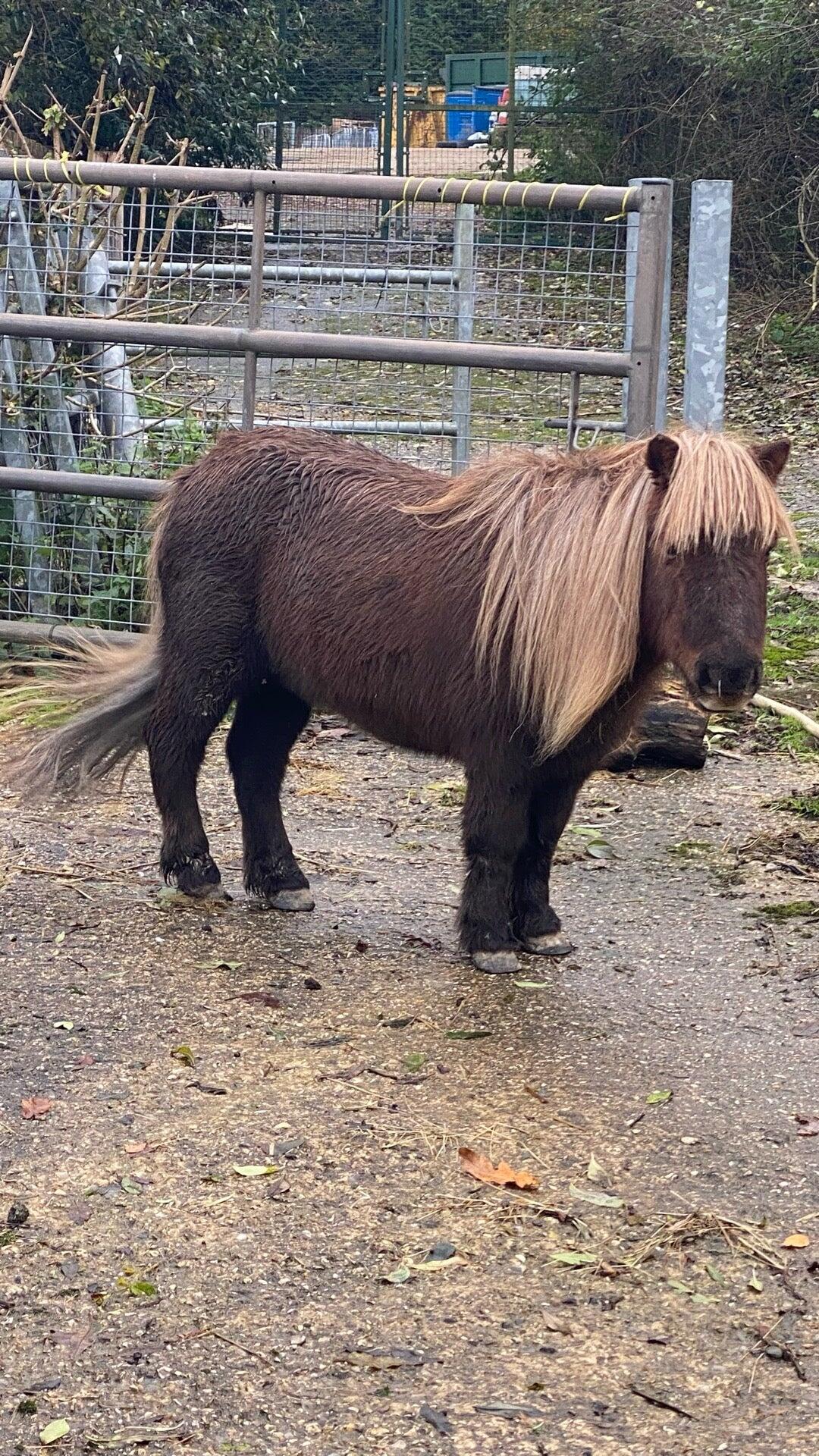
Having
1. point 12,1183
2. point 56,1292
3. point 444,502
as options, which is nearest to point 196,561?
point 444,502

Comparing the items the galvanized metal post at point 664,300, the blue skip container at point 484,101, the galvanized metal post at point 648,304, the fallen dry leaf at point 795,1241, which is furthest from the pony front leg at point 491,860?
the blue skip container at point 484,101

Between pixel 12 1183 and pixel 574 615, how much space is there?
2.04m

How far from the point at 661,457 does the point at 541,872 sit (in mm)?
1325

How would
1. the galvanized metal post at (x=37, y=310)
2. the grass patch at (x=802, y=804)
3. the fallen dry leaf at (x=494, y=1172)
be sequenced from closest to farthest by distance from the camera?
the fallen dry leaf at (x=494, y=1172) < the grass patch at (x=802, y=804) < the galvanized metal post at (x=37, y=310)

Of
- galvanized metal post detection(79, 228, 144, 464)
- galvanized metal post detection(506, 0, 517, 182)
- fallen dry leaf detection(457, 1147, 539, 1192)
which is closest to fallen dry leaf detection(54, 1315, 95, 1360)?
fallen dry leaf detection(457, 1147, 539, 1192)

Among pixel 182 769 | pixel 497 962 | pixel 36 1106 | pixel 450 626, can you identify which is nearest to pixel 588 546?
pixel 450 626

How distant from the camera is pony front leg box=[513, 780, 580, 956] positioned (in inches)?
188

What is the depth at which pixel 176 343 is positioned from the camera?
262 inches

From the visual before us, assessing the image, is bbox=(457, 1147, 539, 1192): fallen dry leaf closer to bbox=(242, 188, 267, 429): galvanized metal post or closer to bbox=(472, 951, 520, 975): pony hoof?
bbox=(472, 951, 520, 975): pony hoof

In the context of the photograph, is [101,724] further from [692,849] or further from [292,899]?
[692,849]

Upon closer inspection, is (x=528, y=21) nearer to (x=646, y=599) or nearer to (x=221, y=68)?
(x=221, y=68)

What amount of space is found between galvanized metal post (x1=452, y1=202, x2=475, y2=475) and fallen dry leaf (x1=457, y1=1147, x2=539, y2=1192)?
3.83 meters

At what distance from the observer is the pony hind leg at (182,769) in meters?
5.05

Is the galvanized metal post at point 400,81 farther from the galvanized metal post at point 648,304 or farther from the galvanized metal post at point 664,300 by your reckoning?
the galvanized metal post at point 648,304
